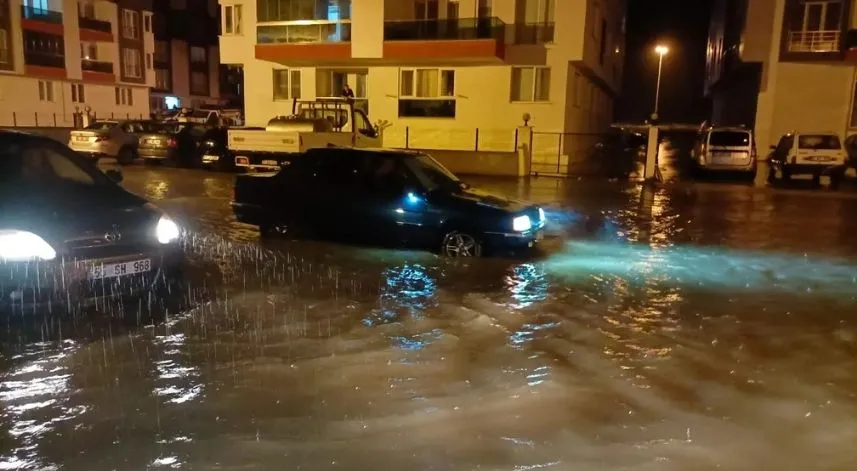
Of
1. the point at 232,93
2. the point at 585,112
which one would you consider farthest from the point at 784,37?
the point at 232,93

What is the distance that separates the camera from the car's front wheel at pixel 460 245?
9703mm

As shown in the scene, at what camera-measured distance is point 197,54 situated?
70750mm

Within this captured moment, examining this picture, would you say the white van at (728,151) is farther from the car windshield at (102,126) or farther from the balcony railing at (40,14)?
the balcony railing at (40,14)

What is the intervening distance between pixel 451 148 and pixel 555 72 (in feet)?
16.0

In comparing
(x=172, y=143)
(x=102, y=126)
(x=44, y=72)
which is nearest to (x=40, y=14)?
(x=44, y=72)

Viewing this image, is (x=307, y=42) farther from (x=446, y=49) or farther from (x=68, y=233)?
(x=68, y=233)

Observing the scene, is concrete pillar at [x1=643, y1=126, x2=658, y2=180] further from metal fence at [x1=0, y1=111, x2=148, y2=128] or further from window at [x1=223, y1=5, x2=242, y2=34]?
metal fence at [x1=0, y1=111, x2=148, y2=128]

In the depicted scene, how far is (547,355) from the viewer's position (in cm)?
603

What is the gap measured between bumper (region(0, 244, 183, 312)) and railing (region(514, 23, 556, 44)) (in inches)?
876

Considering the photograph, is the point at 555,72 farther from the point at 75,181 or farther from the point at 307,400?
the point at 307,400

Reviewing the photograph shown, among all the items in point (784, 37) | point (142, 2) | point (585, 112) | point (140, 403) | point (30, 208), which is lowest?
point (140, 403)

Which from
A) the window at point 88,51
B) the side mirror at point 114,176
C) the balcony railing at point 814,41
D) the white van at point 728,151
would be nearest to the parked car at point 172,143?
the side mirror at point 114,176

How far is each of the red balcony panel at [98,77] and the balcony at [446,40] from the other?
112 feet

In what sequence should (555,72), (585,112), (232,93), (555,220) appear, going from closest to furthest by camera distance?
1. (555,220)
2. (555,72)
3. (585,112)
4. (232,93)
